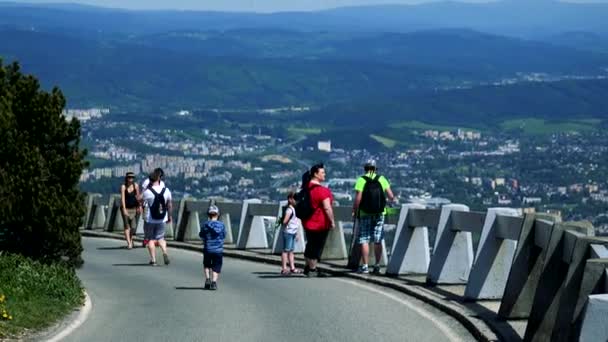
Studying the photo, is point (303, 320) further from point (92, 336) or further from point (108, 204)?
point (108, 204)

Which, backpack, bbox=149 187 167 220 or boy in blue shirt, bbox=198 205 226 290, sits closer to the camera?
boy in blue shirt, bbox=198 205 226 290

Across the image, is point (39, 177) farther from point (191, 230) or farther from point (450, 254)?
point (191, 230)

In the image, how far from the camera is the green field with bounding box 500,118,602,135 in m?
172

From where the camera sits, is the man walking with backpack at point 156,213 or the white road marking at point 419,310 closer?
the white road marking at point 419,310

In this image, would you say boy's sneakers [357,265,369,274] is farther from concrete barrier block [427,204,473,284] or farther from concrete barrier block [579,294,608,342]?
concrete barrier block [579,294,608,342]

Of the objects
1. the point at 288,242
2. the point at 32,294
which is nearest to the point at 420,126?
the point at 288,242

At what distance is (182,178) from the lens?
12675 cm

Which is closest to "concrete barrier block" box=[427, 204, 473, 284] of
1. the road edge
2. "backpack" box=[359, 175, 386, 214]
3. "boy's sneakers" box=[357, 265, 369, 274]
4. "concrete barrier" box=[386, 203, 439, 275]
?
the road edge

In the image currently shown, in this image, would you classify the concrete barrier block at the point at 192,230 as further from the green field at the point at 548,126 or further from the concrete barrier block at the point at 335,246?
the green field at the point at 548,126

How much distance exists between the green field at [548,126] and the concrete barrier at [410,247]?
149 meters

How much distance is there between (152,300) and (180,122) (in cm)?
17657

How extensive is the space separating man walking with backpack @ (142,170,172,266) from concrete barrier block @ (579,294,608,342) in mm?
16974

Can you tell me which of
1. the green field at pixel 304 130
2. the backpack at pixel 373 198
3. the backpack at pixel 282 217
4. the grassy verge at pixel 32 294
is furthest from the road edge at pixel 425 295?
the green field at pixel 304 130

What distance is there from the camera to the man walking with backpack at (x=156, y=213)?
1059 inches
